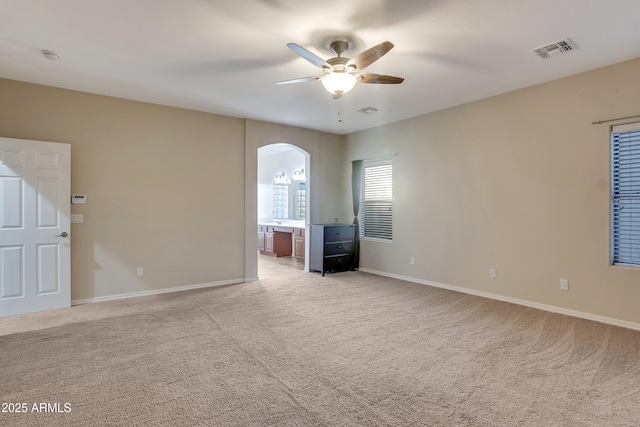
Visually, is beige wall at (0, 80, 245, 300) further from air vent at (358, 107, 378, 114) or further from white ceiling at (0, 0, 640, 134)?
air vent at (358, 107, 378, 114)

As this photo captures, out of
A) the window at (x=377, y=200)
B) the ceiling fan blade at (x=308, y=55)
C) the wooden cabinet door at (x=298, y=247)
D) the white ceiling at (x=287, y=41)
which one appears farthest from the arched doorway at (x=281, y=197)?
the ceiling fan blade at (x=308, y=55)

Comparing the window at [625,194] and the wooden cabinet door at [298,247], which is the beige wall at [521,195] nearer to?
the window at [625,194]

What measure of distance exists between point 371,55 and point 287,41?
899mm

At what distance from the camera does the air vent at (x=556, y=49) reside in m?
3.15

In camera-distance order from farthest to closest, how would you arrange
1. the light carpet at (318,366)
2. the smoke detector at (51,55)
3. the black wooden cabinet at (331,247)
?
the black wooden cabinet at (331,247) < the smoke detector at (51,55) < the light carpet at (318,366)

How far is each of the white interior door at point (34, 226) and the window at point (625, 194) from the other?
21.8 feet

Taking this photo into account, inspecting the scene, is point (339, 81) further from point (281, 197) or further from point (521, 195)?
point (281, 197)

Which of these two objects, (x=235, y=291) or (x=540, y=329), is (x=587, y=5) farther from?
(x=235, y=291)

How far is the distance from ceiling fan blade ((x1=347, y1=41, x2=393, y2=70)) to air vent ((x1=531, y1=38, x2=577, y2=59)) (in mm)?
1786

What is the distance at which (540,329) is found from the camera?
3.49m

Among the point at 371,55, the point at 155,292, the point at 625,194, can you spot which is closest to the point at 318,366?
the point at 371,55

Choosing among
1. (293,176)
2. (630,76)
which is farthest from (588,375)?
(293,176)

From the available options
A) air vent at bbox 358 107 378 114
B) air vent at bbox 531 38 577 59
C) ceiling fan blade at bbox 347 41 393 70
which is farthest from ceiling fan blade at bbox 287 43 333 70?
air vent at bbox 358 107 378 114

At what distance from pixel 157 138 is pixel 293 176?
15.8ft
